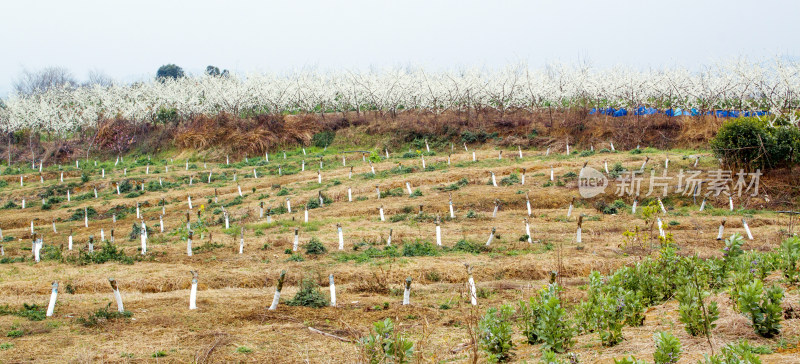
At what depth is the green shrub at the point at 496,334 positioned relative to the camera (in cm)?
724

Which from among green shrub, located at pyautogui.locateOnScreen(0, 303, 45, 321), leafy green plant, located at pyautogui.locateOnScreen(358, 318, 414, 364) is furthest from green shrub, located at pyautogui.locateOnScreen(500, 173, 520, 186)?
leafy green plant, located at pyautogui.locateOnScreen(358, 318, 414, 364)

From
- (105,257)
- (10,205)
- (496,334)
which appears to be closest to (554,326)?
(496,334)

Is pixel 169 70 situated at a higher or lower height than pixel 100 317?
higher

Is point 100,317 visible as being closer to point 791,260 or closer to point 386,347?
point 386,347

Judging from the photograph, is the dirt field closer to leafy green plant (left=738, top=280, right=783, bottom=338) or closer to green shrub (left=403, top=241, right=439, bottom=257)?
leafy green plant (left=738, top=280, right=783, bottom=338)

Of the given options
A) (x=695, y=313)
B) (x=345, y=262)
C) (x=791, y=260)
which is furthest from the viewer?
(x=345, y=262)

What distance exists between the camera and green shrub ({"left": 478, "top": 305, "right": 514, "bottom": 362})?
7.24 metres

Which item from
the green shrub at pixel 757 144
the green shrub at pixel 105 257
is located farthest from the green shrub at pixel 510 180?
the green shrub at pixel 105 257

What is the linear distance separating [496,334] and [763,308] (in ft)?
10.0

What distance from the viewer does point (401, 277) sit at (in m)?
14.5

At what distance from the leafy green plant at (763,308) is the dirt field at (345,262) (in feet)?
0.46

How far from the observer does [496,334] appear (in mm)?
7262

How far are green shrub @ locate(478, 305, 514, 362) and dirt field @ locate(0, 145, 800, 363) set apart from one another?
67 centimetres

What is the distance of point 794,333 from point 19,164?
2047 inches
